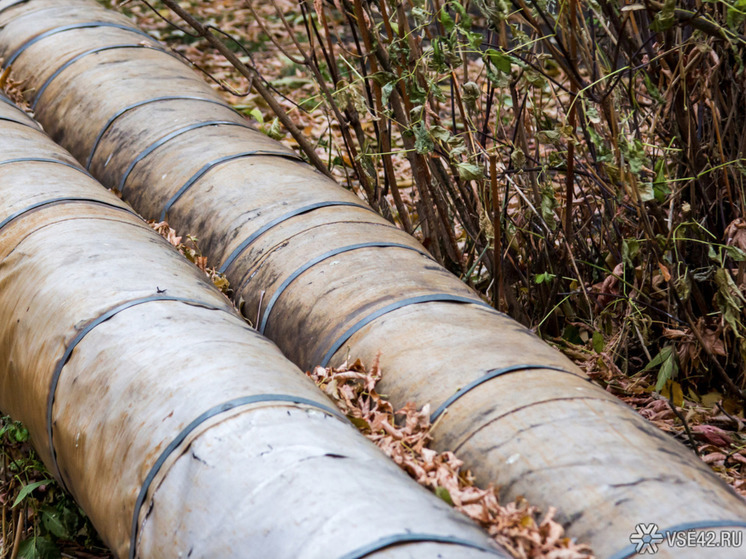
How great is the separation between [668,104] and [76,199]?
2.35 m

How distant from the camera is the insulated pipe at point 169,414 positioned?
5.27 ft

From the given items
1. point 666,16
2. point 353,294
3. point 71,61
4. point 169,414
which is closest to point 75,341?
point 169,414

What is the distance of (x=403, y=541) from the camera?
1.50 meters

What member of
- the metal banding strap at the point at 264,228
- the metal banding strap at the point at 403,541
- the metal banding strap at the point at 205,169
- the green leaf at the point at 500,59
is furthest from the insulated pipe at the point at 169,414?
the green leaf at the point at 500,59

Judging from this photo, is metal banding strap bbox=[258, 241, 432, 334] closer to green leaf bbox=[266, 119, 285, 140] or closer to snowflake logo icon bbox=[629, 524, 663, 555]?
green leaf bbox=[266, 119, 285, 140]

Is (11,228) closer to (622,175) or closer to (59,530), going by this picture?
(59,530)

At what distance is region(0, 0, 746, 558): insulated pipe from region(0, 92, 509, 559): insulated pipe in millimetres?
260

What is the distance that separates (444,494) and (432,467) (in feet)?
0.41

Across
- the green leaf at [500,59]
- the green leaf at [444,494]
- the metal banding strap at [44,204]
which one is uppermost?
the green leaf at [500,59]

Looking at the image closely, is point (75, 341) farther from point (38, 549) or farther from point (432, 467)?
point (432, 467)

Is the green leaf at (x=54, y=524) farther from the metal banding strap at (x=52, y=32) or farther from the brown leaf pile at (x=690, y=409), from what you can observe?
the metal banding strap at (x=52, y=32)

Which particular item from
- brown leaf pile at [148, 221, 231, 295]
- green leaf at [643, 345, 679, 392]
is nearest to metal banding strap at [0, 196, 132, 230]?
brown leaf pile at [148, 221, 231, 295]

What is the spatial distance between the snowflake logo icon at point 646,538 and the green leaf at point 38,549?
204cm

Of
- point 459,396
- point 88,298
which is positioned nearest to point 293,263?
point 88,298
